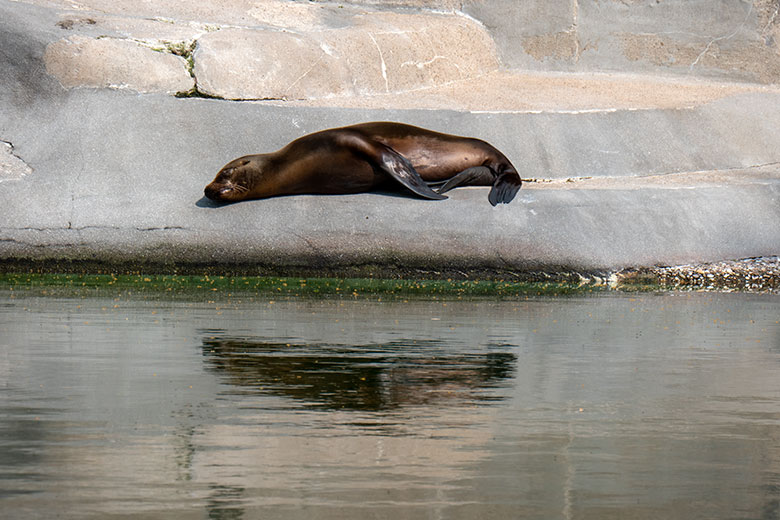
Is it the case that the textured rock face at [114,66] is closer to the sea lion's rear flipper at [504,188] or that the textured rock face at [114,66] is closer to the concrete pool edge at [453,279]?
the concrete pool edge at [453,279]

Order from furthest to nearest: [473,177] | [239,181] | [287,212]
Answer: [473,177] < [239,181] < [287,212]

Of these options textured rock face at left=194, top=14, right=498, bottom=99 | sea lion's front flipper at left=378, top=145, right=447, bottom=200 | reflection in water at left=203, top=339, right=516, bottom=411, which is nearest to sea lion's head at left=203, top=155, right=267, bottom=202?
sea lion's front flipper at left=378, top=145, right=447, bottom=200

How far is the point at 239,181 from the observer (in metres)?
13.3

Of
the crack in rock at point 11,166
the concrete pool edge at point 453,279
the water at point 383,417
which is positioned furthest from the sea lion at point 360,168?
the water at point 383,417

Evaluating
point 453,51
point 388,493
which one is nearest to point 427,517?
point 388,493

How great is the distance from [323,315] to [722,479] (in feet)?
16.4

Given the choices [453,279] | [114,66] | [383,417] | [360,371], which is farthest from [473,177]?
[383,417]

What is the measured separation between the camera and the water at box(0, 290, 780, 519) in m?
3.47

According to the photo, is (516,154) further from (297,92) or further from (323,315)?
(323,315)

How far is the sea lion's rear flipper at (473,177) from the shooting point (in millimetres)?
13974

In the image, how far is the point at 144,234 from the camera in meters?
12.5

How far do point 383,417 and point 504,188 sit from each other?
915cm

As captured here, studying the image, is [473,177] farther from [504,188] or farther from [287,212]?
[287,212]

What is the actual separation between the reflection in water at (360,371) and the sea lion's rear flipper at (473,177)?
23.3 feet
